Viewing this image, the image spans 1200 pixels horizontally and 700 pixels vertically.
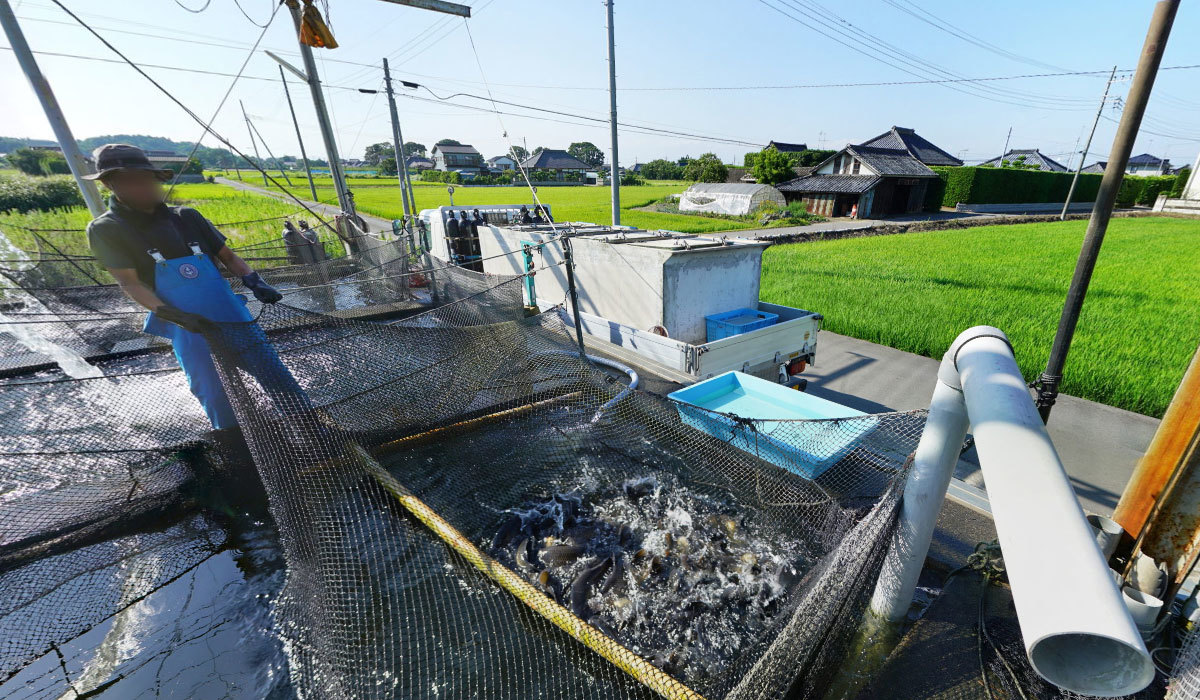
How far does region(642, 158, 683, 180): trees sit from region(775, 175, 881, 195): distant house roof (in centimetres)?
4196

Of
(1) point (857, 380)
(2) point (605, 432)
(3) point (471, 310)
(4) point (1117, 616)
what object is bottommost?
(1) point (857, 380)

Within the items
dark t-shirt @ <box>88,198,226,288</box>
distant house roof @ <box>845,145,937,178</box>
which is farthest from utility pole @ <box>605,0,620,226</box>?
distant house roof @ <box>845,145,937,178</box>

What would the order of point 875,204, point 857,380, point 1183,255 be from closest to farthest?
point 857,380 < point 1183,255 < point 875,204

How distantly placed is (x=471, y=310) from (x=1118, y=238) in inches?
991

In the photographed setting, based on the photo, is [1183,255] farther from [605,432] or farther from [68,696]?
[68,696]

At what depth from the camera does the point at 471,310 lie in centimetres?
484

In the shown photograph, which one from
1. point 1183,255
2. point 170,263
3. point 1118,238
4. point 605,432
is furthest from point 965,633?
point 1118,238

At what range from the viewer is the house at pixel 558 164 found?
5988 cm

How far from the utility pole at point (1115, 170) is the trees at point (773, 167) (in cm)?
3052

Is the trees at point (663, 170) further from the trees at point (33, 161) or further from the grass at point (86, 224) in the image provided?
the trees at point (33, 161)

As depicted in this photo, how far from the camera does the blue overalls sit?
9.57ft

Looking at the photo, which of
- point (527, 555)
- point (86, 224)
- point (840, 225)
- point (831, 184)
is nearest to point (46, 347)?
point (527, 555)

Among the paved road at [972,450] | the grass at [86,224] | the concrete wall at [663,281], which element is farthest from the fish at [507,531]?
the grass at [86,224]

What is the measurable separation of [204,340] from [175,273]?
522mm
